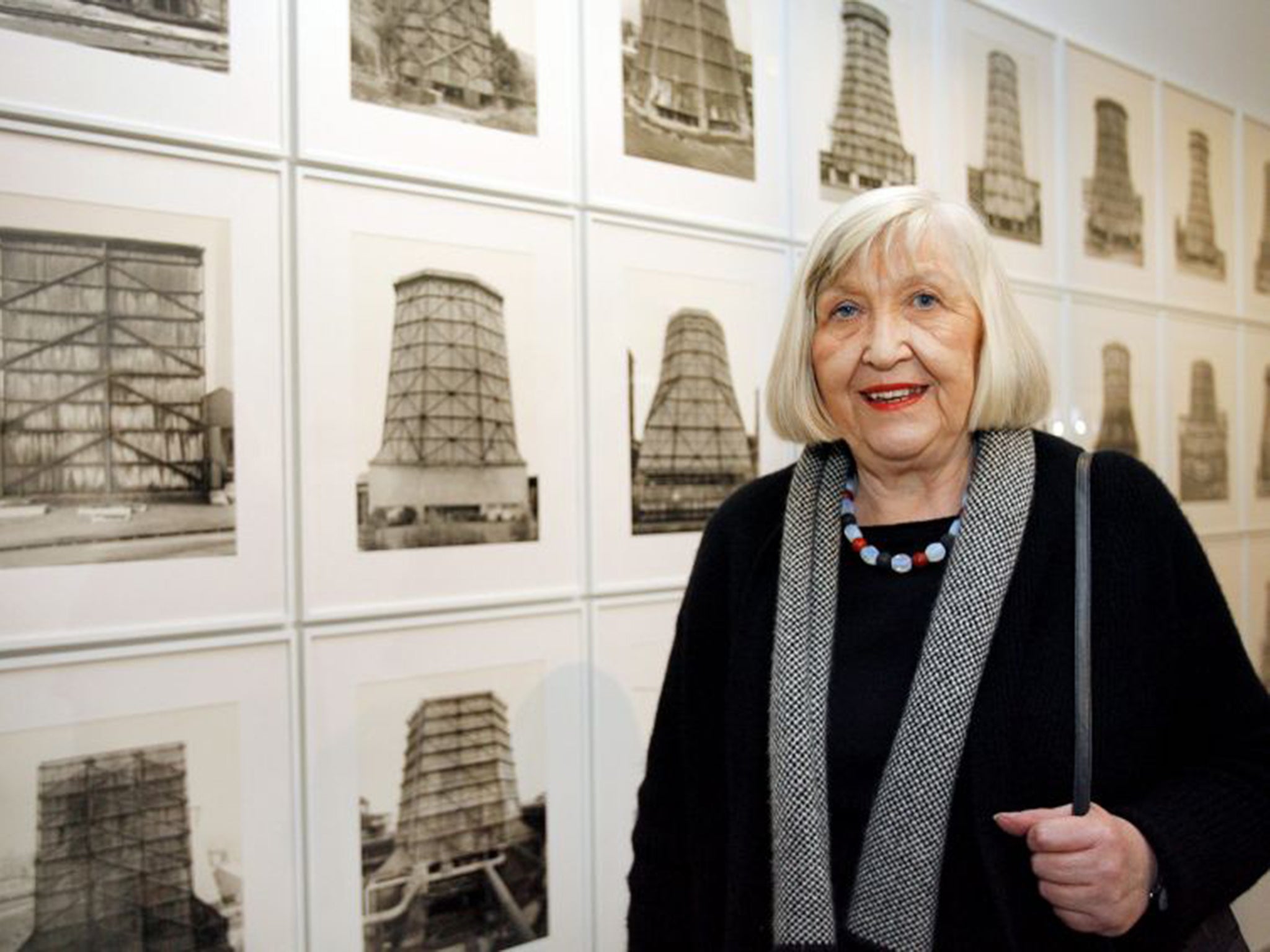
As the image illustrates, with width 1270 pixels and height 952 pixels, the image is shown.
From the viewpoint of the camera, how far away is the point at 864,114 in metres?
1.98

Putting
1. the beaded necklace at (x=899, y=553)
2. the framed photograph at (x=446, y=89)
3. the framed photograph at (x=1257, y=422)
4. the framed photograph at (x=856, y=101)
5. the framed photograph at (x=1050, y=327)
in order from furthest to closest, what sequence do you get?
the framed photograph at (x=1257, y=422) → the framed photograph at (x=1050, y=327) → the framed photograph at (x=856, y=101) → the framed photograph at (x=446, y=89) → the beaded necklace at (x=899, y=553)

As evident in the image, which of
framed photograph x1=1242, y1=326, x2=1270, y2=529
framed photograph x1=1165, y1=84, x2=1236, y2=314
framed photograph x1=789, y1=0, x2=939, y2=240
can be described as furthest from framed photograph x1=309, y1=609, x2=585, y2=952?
framed photograph x1=1242, y1=326, x2=1270, y2=529

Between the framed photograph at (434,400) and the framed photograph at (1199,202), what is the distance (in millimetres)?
1838

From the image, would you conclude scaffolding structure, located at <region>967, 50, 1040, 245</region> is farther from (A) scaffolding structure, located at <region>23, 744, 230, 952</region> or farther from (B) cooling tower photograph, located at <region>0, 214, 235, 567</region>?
(A) scaffolding structure, located at <region>23, 744, 230, 952</region>

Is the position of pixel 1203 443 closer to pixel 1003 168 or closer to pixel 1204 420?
pixel 1204 420

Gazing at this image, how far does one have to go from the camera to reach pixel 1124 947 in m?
1.02

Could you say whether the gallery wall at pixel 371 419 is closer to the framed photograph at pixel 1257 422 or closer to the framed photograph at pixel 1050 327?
the framed photograph at pixel 1050 327

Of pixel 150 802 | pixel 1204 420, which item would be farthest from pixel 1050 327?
pixel 150 802

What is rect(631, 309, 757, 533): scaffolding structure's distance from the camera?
1.68m

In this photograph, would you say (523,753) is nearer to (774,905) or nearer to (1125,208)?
(774,905)

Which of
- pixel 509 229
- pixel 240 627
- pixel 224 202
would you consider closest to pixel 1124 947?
pixel 240 627

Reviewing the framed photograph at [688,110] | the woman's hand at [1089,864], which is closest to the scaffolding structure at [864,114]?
the framed photograph at [688,110]

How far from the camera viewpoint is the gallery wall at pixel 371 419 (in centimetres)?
116

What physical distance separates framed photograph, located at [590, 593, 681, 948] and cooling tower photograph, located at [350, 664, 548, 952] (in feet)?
0.35
